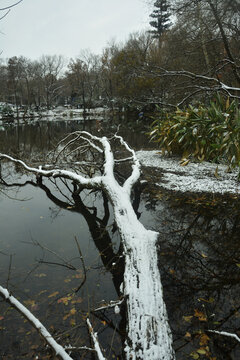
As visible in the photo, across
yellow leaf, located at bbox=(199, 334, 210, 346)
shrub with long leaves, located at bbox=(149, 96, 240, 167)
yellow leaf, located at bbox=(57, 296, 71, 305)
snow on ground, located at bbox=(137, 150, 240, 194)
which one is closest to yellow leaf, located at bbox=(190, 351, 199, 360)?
yellow leaf, located at bbox=(199, 334, 210, 346)

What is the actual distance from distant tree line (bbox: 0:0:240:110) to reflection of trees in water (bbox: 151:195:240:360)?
11.5 feet

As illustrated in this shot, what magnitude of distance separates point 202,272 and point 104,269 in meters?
1.19

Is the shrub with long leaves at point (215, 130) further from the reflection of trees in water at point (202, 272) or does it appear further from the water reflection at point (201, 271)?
the reflection of trees in water at point (202, 272)

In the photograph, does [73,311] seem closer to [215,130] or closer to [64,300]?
[64,300]

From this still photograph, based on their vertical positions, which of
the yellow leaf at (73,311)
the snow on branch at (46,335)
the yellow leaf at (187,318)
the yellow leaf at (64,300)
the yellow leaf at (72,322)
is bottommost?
the yellow leaf at (72,322)

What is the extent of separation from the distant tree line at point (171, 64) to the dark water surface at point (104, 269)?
Answer: 373cm

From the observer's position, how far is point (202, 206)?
4.37 metres

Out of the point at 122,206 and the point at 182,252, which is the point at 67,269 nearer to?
the point at 122,206

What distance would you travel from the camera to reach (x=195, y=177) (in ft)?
19.4

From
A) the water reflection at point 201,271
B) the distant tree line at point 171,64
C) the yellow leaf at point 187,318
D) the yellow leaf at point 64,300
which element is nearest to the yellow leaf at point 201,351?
the water reflection at point 201,271

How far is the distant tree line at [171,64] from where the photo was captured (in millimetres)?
6531

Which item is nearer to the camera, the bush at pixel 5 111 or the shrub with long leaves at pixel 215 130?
the shrub with long leaves at pixel 215 130

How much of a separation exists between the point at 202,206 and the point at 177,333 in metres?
2.80

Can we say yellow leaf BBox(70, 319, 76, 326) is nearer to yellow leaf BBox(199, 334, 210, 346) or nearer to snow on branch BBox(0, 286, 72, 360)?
snow on branch BBox(0, 286, 72, 360)
